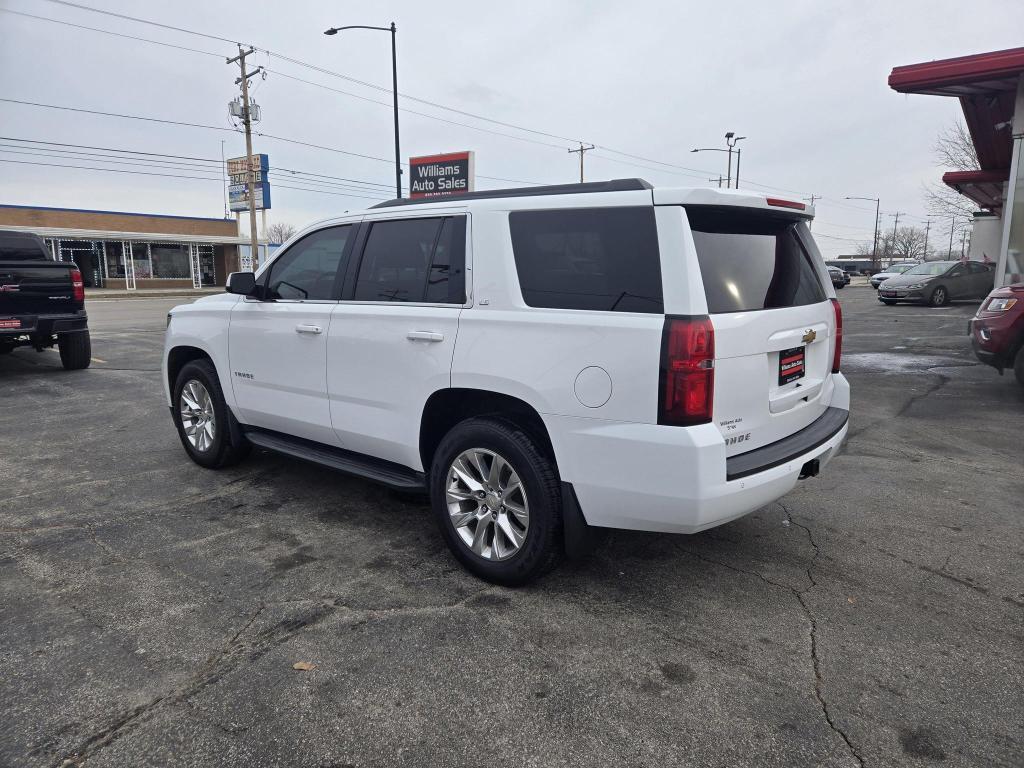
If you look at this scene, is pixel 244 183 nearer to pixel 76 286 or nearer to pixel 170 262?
pixel 170 262

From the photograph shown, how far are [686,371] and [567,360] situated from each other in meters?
0.54

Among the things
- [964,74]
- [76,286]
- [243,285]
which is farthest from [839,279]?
[243,285]

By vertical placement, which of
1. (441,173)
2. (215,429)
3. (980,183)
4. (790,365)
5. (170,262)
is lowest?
(215,429)

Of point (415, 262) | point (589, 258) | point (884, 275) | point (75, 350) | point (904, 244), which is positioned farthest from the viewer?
point (904, 244)

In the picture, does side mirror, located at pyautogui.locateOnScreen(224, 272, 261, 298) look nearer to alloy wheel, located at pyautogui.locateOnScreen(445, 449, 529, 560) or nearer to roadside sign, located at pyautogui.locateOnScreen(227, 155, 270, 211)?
alloy wheel, located at pyautogui.locateOnScreen(445, 449, 529, 560)

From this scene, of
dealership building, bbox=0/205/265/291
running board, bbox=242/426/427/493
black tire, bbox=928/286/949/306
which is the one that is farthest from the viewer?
dealership building, bbox=0/205/265/291

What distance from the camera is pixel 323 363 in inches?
168

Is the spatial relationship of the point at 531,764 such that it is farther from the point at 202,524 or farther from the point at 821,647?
the point at 202,524

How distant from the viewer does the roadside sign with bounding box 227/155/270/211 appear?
42969 mm

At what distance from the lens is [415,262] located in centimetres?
389

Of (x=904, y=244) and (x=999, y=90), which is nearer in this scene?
(x=999, y=90)

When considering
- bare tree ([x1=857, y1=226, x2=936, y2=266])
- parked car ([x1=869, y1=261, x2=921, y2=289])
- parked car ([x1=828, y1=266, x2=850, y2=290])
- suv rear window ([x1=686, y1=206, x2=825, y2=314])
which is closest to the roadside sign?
parked car ([x1=828, y1=266, x2=850, y2=290])

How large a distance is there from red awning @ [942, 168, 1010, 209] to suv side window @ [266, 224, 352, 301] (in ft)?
76.1

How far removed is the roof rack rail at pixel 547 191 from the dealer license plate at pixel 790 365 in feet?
3.42
